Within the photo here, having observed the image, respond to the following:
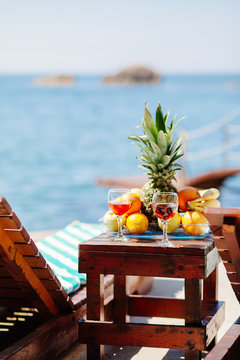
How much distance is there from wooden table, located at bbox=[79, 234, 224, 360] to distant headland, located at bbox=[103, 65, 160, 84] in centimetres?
7423

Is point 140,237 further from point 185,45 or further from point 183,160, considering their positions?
point 185,45

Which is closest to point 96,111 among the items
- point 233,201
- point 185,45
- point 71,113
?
point 71,113

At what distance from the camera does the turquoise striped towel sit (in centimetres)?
304

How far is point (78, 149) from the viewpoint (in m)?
26.2

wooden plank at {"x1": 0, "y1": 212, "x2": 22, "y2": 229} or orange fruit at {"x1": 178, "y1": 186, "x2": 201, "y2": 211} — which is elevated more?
orange fruit at {"x1": 178, "y1": 186, "x2": 201, "y2": 211}

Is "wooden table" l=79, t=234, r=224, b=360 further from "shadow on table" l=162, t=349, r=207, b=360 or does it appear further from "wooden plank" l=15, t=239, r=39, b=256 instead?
"shadow on table" l=162, t=349, r=207, b=360

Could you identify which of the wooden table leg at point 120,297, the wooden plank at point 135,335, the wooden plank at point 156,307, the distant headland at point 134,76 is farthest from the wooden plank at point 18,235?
the distant headland at point 134,76

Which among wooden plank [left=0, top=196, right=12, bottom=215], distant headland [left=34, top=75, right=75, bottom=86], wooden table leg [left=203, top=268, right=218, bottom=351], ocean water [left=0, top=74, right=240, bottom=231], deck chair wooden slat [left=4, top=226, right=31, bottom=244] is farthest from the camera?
distant headland [left=34, top=75, right=75, bottom=86]

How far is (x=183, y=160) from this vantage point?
942 cm

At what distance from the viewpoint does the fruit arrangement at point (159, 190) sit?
258cm

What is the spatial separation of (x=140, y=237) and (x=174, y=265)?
229 mm

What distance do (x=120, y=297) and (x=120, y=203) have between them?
744 mm

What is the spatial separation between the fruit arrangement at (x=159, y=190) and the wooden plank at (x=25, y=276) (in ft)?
1.25

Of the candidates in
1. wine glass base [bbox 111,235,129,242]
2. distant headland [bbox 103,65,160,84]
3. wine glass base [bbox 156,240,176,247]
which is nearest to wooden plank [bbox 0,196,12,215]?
wine glass base [bbox 111,235,129,242]
